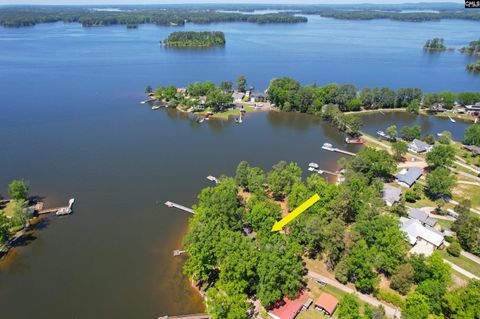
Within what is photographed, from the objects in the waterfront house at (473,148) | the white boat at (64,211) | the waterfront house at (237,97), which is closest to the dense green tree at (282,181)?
the white boat at (64,211)

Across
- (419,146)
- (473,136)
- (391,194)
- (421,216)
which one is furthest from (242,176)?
(473,136)

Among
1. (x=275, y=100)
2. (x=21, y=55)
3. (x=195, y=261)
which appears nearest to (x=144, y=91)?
(x=275, y=100)

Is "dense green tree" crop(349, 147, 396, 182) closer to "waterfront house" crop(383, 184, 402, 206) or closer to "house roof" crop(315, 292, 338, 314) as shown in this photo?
"waterfront house" crop(383, 184, 402, 206)

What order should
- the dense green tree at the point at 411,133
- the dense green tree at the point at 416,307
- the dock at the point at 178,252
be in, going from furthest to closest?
the dense green tree at the point at 411,133
the dock at the point at 178,252
the dense green tree at the point at 416,307

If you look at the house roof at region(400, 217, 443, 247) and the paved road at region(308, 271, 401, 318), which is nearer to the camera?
the paved road at region(308, 271, 401, 318)

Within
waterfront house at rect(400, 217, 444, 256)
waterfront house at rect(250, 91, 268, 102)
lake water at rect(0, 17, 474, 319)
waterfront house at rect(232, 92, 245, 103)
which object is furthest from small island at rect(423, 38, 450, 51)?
waterfront house at rect(400, 217, 444, 256)

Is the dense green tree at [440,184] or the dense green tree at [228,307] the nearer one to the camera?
the dense green tree at [228,307]

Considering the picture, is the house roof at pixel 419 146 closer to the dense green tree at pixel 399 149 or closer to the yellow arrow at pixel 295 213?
the dense green tree at pixel 399 149

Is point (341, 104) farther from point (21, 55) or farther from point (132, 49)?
point (21, 55)
